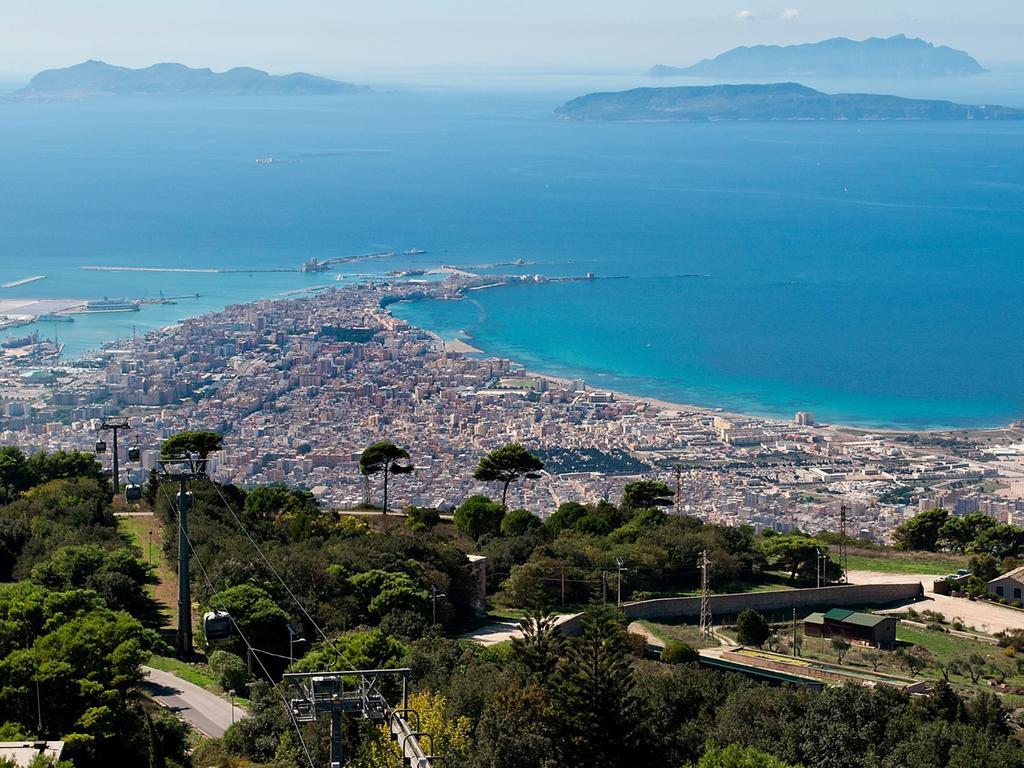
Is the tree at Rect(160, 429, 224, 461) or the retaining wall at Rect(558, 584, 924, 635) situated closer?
the retaining wall at Rect(558, 584, 924, 635)

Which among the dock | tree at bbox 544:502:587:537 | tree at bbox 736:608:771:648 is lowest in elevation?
the dock

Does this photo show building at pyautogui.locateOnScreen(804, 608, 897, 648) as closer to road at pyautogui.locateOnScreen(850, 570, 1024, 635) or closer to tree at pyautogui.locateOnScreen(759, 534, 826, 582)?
road at pyautogui.locateOnScreen(850, 570, 1024, 635)

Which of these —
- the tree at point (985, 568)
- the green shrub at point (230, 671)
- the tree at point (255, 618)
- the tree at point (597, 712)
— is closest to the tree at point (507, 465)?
the tree at point (985, 568)

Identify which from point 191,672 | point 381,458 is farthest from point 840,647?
point 381,458

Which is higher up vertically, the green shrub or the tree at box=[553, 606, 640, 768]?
the tree at box=[553, 606, 640, 768]

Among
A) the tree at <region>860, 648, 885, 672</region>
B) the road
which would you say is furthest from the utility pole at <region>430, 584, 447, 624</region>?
the road

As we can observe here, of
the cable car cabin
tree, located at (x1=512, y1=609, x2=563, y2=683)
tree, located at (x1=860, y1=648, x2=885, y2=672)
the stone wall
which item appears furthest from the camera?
the stone wall

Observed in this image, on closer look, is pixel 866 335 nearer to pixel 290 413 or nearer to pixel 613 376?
pixel 613 376
